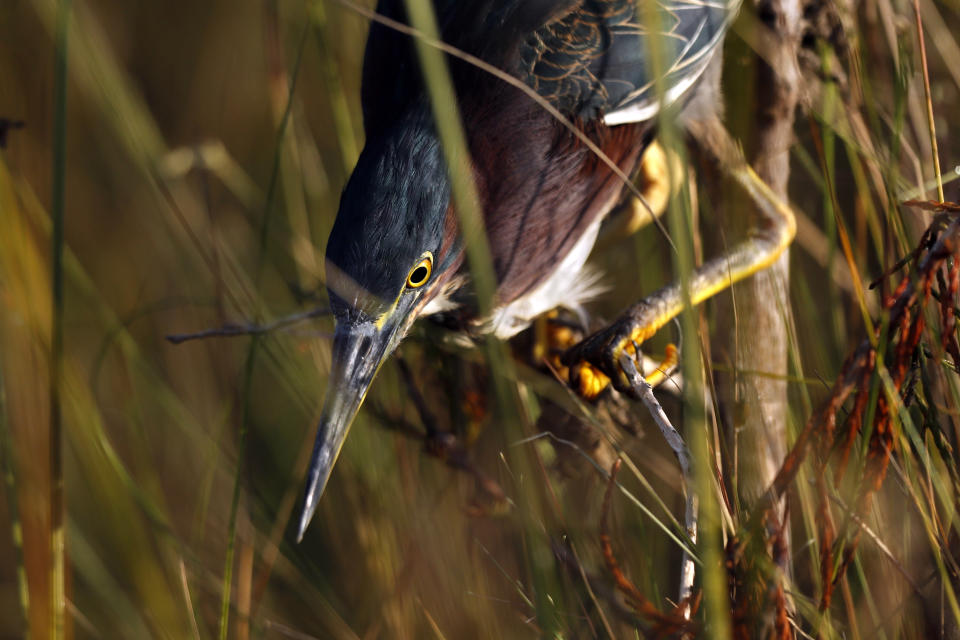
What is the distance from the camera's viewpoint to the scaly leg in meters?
1.52

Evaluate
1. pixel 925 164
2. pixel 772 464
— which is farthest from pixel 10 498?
pixel 925 164

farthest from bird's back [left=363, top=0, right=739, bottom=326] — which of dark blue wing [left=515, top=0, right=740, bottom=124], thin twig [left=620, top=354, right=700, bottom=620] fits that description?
thin twig [left=620, top=354, right=700, bottom=620]

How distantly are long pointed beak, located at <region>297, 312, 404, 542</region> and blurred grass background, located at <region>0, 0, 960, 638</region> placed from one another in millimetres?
133

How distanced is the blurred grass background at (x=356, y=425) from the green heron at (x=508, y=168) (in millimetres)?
133

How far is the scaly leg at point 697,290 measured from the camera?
152 centimetres

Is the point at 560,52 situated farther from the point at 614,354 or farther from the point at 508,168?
the point at 614,354

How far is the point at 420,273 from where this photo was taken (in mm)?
1491

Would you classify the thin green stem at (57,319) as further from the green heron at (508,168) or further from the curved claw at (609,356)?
the curved claw at (609,356)

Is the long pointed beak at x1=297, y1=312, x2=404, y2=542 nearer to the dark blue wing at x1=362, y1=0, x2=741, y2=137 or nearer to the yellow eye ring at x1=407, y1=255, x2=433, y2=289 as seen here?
the yellow eye ring at x1=407, y1=255, x2=433, y2=289

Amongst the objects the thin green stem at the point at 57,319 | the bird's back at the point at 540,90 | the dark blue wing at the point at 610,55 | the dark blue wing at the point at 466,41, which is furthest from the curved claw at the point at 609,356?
the thin green stem at the point at 57,319

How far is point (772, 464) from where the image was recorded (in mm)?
1636

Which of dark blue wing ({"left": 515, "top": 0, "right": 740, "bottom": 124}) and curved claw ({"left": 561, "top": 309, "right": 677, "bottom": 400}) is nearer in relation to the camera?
curved claw ({"left": 561, "top": 309, "right": 677, "bottom": 400})

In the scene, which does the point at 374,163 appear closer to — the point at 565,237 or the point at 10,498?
the point at 565,237

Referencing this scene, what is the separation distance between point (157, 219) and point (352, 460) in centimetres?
169
